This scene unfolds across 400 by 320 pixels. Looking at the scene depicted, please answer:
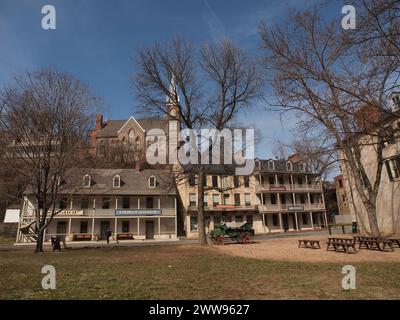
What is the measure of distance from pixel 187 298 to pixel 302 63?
1266cm

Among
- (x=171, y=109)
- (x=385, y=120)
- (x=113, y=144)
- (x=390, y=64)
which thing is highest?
(x=113, y=144)

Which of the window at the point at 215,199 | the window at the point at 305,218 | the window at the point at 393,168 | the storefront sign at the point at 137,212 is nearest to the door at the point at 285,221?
the window at the point at 305,218

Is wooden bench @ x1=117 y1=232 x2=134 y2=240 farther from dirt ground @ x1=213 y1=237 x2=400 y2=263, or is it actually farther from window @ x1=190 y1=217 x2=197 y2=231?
dirt ground @ x1=213 y1=237 x2=400 y2=263

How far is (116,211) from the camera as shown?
128 ft

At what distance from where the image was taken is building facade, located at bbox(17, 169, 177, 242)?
37812 mm

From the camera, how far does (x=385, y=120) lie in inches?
398

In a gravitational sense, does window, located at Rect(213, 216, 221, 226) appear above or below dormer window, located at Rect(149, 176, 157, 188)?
below

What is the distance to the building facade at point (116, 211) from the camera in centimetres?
3781

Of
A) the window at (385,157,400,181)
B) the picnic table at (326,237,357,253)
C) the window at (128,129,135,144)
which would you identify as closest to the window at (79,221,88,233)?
the window at (128,129,135,144)

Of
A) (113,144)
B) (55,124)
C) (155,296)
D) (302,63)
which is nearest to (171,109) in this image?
(55,124)

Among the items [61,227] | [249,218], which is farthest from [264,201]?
[61,227]

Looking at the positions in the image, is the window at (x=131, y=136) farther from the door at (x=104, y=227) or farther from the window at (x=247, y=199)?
the window at (x=247, y=199)
